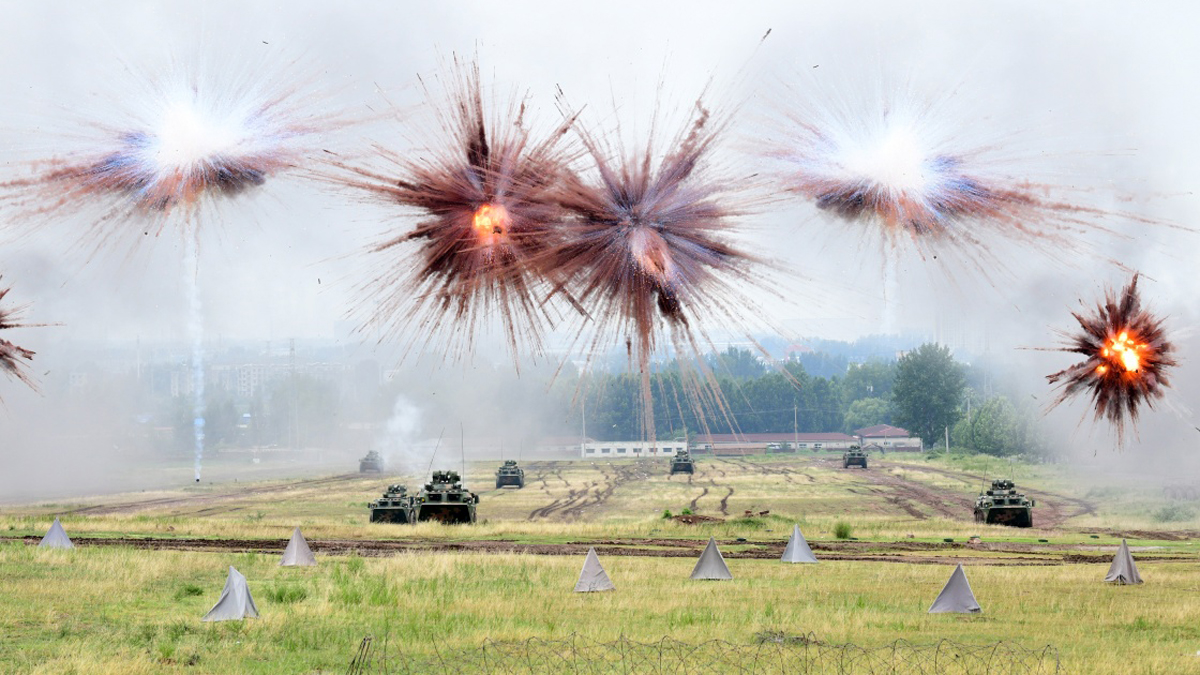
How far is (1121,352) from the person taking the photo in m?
23.9

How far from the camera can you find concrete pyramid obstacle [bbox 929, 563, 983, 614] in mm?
24547

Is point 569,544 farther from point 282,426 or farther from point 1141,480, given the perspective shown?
point 282,426

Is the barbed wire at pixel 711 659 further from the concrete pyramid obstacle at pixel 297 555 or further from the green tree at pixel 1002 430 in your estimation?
the green tree at pixel 1002 430

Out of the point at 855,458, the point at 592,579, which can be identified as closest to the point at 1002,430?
the point at 855,458

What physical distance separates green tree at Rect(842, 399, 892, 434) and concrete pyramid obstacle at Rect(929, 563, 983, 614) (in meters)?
154

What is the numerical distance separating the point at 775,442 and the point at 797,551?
405ft

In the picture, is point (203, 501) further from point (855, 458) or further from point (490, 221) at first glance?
point (490, 221)

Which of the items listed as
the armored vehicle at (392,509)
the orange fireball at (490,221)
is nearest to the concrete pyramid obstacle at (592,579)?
the orange fireball at (490,221)

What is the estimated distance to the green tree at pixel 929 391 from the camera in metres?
145

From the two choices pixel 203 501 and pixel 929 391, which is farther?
pixel 929 391

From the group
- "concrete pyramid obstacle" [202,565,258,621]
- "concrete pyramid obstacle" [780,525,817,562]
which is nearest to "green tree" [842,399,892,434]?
"concrete pyramid obstacle" [780,525,817,562]

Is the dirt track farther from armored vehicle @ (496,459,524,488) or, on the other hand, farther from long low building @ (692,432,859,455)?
long low building @ (692,432,859,455)

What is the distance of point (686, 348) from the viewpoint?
1458cm

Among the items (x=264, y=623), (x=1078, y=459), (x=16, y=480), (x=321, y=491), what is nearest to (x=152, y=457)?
(x=16, y=480)
